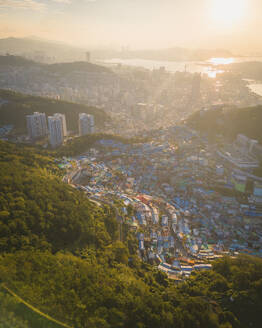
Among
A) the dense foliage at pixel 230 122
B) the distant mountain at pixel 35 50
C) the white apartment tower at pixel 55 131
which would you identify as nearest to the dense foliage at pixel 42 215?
the white apartment tower at pixel 55 131

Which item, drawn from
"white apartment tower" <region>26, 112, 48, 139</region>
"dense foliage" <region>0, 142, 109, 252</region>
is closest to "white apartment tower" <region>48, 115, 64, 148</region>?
"white apartment tower" <region>26, 112, 48, 139</region>

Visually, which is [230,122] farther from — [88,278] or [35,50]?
[35,50]

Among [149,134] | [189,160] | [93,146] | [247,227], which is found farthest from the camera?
[149,134]

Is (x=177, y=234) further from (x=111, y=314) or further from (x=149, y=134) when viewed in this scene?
(x=149, y=134)

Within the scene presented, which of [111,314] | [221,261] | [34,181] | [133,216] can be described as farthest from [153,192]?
[111,314]

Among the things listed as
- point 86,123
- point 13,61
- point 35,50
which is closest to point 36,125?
point 86,123

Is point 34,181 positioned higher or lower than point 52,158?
higher

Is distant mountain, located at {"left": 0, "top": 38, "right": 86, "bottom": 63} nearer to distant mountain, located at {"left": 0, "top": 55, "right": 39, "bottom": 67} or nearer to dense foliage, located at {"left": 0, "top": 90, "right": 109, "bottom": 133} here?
distant mountain, located at {"left": 0, "top": 55, "right": 39, "bottom": 67}

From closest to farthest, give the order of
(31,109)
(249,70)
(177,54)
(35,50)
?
(31,109), (249,70), (177,54), (35,50)
